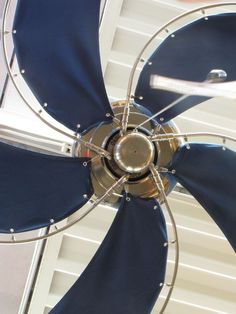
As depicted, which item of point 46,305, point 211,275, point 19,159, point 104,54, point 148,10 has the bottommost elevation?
point 46,305

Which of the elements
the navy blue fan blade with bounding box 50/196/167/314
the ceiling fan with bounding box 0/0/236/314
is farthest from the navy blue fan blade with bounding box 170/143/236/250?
the navy blue fan blade with bounding box 50/196/167/314

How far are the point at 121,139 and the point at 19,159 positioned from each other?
0.24 metres

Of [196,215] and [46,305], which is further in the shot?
[196,215]

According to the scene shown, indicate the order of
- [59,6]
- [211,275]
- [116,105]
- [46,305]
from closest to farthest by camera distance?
[59,6] → [116,105] → [46,305] → [211,275]

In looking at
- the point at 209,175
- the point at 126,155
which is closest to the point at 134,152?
the point at 126,155

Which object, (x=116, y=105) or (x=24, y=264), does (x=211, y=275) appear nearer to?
(x=24, y=264)

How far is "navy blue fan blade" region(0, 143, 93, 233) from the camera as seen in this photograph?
48.2 inches

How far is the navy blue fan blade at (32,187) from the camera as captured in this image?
1.22m

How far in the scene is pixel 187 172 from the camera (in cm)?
130

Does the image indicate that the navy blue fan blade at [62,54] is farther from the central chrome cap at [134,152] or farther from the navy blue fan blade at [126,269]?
the navy blue fan blade at [126,269]

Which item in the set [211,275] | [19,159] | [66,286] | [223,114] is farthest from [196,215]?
[19,159]

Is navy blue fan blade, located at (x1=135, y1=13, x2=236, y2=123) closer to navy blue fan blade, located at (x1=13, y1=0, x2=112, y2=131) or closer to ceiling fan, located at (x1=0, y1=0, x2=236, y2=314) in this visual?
ceiling fan, located at (x1=0, y1=0, x2=236, y2=314)

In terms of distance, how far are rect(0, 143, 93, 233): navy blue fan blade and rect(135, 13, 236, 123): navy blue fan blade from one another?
25cm

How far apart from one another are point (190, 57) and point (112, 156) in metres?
0.31
